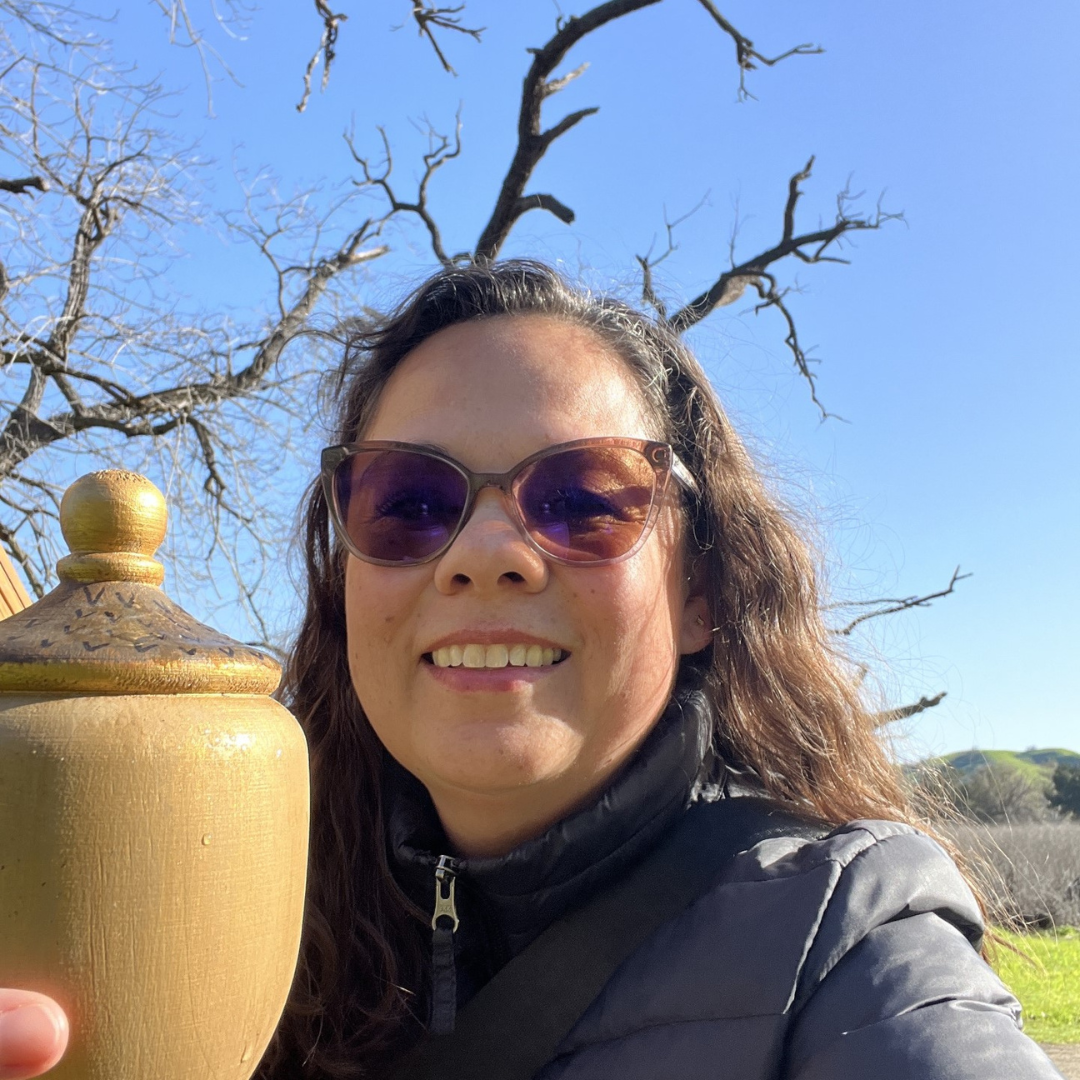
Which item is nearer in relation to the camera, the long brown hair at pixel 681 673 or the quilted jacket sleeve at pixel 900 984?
the quilted jacket sleeve at pixel 900 984

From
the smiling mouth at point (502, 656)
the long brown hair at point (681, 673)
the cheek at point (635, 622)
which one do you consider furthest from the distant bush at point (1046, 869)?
the smiling mouth at point (502, 656)

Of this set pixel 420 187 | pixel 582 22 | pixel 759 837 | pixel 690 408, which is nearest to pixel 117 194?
pixel 420 187

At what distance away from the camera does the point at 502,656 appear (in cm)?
152

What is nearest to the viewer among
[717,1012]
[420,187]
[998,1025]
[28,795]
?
[28,795]

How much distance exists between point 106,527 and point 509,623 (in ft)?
2.06

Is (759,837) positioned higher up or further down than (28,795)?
further down

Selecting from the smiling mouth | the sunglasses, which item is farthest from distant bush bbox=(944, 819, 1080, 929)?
the smiling mouth

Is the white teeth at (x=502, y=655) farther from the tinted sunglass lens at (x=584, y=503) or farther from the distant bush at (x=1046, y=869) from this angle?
the distant bush at (x=1046, y=869)

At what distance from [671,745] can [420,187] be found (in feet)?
26.6

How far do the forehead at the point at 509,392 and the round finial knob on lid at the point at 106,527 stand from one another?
2.08ft

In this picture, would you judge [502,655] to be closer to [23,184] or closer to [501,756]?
[501,756]

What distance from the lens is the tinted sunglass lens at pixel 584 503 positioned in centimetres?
159

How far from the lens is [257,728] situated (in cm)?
97

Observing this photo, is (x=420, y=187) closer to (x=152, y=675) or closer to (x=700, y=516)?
(x=700, y=516)
